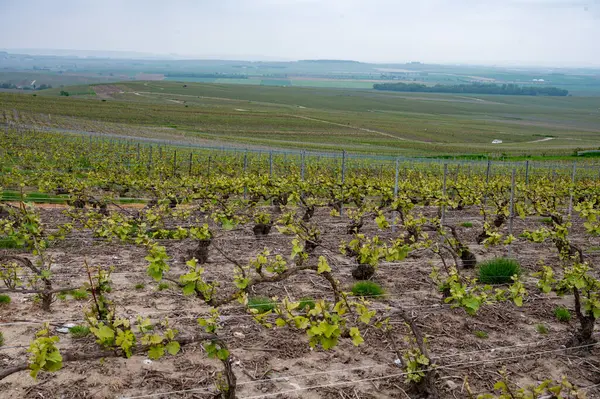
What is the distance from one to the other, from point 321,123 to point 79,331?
82.3 metres

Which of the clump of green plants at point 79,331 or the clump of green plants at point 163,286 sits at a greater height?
the clump of green plants at point 79,331

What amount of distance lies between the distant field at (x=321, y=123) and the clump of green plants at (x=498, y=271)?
46.9m

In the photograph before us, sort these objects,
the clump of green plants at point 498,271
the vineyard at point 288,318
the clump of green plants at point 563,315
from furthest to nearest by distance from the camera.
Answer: the clump of green plants at point 498,271 < the clump of green plants at point 563,315 < the vineyard at point 288,318

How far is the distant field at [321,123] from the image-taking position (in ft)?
204

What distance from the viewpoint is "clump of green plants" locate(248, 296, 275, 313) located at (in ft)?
27.0

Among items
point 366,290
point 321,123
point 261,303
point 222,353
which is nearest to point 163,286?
point 261,303

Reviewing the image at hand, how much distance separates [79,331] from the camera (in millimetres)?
7508

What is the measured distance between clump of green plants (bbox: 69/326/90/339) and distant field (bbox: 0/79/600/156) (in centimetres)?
4858

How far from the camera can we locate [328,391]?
6496mm

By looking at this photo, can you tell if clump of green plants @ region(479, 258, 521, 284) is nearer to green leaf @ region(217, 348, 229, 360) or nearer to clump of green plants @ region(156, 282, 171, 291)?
clump of green plants @ region(156, 282, 171, 291)

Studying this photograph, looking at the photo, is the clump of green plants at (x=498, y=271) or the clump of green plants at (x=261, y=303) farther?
the clump of green plants at (x=498, y=271)

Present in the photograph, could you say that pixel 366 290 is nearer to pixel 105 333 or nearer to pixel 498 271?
pixel 498 271

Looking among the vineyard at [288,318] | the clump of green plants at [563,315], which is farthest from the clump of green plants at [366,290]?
the clump of green plants at [563,315]

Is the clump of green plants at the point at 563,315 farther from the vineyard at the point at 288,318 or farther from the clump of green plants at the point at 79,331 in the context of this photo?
the clump of green plants at the point at 79,331
